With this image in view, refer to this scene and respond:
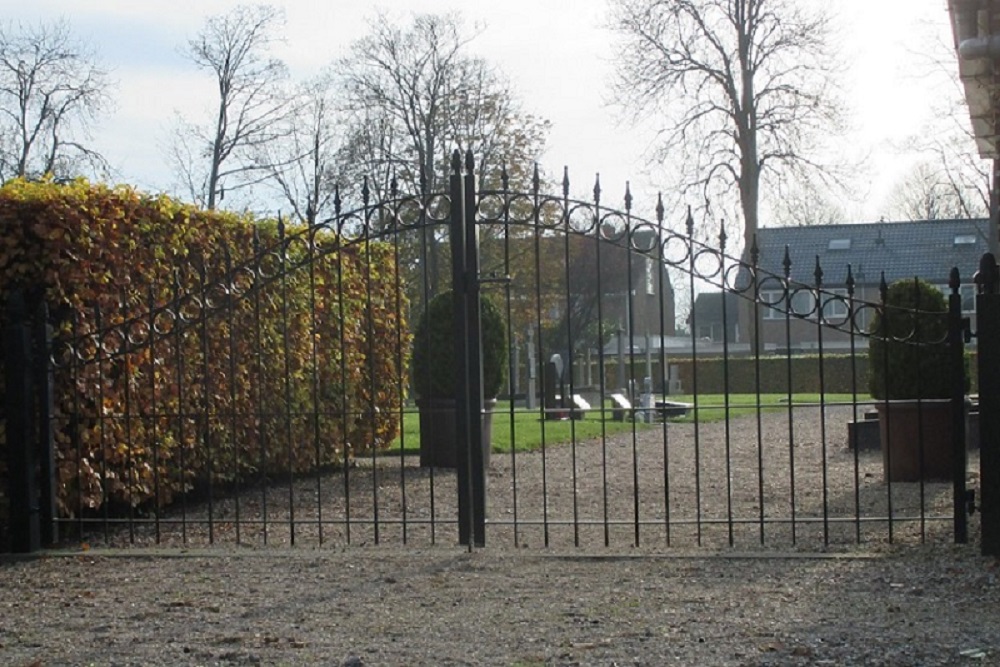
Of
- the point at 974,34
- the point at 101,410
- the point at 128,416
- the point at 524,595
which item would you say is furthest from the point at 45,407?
the point at 974,34

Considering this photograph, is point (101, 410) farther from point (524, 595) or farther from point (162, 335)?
point (524, 595)

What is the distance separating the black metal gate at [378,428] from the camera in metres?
7.80

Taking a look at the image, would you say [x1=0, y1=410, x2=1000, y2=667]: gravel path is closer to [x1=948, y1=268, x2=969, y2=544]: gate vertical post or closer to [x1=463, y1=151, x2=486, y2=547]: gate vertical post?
[x1=948, y1=268, x2=969, y2=544]: gate vertical post

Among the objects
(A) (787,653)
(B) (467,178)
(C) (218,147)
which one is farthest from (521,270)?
(A) (787,653)

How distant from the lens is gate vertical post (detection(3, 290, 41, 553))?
8.13 m

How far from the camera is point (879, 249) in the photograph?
5191 centimetres

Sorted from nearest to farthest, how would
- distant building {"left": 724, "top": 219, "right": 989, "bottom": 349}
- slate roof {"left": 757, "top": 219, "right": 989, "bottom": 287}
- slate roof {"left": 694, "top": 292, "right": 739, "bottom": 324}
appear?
distant building {"left": 724, "top": 219, "right": 989, "bottom": 349}
slate roof {"left": 757, "top": 219, "right": 989, "bottom": 287}
slate roof {"left": 694, "top": 292, "right": 739, "bottom": 324}

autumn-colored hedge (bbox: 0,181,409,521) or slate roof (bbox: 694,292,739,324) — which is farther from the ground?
slate roof (bbox: 694,292,739,324)

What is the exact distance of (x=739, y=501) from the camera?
35.3 ft

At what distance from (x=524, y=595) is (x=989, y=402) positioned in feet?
9.55

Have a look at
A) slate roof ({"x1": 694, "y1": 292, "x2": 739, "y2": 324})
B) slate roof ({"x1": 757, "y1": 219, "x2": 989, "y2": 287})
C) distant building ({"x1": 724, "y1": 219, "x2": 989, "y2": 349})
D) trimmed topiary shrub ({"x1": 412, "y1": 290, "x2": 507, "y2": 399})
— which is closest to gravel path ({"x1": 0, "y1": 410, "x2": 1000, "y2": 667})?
trimmed topiary shrub ({"x1": 412, "y1": 290, "x2": 507, "y2": 399})

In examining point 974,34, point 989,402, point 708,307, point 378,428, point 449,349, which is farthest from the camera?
point 708,307

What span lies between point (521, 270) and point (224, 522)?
19.4 meters

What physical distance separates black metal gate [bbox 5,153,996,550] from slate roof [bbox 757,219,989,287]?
113 feet
